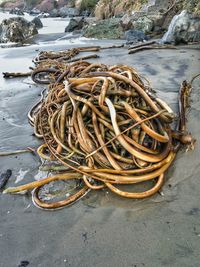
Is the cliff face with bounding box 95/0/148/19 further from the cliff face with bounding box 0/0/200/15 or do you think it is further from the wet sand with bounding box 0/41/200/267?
the wet sand with bounding box 0/41/200/267

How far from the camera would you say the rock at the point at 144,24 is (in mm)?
13627

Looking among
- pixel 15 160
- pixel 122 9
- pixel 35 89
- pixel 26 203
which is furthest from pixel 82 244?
pixel 122 9

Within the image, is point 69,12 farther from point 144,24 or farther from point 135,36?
point 135,36

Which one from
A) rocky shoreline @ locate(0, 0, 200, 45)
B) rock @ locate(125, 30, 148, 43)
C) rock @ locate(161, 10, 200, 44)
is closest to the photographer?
rock @ locate(161, 10, 200, 44)

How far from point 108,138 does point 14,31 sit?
14367 millimetres

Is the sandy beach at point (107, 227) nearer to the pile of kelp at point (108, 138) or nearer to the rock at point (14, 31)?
the pile of kelp at point (108, 138)

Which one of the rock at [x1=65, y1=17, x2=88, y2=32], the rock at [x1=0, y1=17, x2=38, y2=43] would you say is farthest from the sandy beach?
the rock at [x1=65, y1=17, x2=88, y2=32]

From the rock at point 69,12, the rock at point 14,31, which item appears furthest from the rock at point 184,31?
the rock at point 69,12

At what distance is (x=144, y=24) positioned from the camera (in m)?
13.9

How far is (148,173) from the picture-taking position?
9.37ft

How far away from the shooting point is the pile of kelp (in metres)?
2.83

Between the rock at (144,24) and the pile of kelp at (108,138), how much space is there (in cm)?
1074

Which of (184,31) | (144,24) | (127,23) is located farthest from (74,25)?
(184,31)

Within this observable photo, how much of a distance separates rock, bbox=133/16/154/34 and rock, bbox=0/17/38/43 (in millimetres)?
6114
